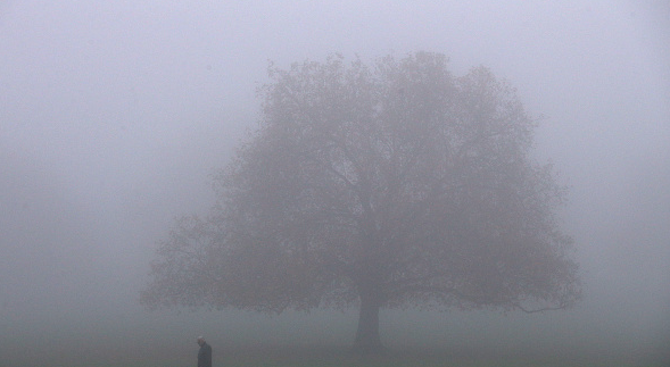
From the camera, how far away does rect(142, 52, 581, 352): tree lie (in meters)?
33.2

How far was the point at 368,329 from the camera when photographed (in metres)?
36.2

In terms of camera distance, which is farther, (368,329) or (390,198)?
(368,329)

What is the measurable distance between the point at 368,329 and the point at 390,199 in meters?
6.33

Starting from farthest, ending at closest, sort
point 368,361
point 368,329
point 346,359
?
1. point 368,329
2. point 346,359
3. point 368,361

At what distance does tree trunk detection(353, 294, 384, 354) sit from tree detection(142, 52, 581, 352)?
29 centimetres

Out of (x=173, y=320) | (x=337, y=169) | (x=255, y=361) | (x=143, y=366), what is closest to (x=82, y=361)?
(x=143, y=366)

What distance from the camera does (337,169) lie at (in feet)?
115

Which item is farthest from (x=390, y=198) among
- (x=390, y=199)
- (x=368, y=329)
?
(x=368, y=329)

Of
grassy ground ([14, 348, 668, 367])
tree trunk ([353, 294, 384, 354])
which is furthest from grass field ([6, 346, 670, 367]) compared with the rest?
tree trunk ([353, 294, 384, 354])

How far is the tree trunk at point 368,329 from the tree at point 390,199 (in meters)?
0.29

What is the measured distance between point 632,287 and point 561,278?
181 feet

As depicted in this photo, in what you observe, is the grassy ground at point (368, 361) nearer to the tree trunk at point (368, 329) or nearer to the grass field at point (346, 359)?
the grass field at point (346, 359)

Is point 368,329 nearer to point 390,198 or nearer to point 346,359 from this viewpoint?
point 346,359

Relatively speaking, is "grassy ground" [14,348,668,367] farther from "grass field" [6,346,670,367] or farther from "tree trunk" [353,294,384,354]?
"tree trunk" [353,294,384,354]
